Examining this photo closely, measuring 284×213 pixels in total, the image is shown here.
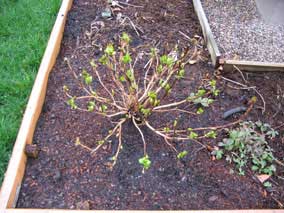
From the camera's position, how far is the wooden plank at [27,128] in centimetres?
145

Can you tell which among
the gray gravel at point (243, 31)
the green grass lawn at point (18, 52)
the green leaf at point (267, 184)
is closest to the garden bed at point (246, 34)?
the gray gravel at point (243, 31)

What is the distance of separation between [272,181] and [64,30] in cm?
162

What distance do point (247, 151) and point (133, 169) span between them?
580 mm

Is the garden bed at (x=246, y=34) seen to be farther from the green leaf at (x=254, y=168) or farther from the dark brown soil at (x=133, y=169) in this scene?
the green leaf at (x=254, y=168)

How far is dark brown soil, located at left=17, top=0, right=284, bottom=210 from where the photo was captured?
5.03 feet

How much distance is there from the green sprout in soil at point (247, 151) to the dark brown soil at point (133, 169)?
0.05 meters

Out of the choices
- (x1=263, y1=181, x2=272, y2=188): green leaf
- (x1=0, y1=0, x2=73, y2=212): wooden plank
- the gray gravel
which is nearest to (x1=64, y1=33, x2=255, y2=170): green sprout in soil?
(x1=0, y1=0, x2=73, y2=212): wooden plank

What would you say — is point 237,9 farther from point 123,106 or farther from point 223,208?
point 223,208

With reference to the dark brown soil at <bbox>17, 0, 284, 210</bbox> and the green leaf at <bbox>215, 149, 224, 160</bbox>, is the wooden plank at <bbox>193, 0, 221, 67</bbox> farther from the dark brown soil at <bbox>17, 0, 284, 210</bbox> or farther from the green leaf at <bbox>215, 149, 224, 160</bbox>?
the green leaf at <bbox>215, 149, 224, 160</bbox>

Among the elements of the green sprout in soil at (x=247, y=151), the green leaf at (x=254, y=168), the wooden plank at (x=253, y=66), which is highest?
the wooden plank at (x=253, y=66)

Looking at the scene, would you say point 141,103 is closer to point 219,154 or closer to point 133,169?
point 133,169

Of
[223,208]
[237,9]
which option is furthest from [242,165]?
[237,9]

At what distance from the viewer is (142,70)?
2160mm

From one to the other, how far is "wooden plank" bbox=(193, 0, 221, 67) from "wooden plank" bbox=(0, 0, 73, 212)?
38.5 inches
